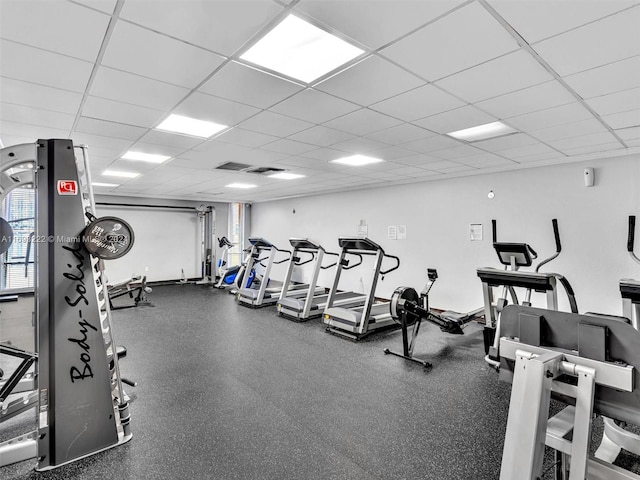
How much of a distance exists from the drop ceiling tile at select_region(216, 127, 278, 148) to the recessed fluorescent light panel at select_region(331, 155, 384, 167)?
1.28 m

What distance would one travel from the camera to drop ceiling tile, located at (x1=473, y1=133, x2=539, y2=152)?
3.64 metres

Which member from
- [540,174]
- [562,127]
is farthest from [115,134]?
[540,174]

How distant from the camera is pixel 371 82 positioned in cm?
241

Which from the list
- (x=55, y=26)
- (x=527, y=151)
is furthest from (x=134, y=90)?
(x=527, y=151)

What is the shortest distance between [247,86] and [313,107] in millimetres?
618

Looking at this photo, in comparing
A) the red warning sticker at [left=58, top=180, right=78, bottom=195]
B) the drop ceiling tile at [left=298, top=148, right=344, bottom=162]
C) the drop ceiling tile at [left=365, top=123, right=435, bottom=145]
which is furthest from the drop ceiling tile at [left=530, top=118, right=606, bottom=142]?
the red warning sticker at [left=58, top=180, right=78, bottom=195]

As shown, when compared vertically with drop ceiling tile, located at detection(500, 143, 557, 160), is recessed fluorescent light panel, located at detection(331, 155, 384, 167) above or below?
above

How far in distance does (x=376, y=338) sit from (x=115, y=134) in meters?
4.13


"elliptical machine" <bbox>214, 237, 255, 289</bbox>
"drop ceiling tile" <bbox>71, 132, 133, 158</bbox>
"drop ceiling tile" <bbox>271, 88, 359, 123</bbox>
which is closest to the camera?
"drop ceiling tile" <bbox>271, 88, 359, 123</bbox>

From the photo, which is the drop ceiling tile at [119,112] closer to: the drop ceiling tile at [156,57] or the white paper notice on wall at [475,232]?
the drop ceiling tile at [156,57]

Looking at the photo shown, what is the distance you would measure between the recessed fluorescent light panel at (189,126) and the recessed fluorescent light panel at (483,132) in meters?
2.52

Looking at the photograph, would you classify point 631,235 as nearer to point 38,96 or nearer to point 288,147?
point 288,147

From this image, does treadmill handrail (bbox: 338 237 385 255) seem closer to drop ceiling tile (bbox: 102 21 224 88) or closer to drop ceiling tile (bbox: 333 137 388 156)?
drop ceiling tile (bbox: 333 137 388 156)

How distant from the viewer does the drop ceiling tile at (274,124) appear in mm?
3127
